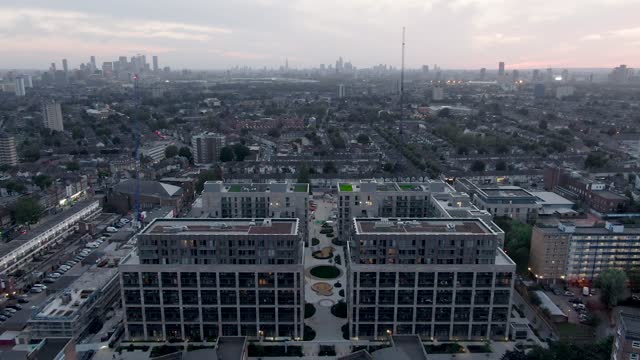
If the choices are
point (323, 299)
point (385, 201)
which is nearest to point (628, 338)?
point (323, 299)

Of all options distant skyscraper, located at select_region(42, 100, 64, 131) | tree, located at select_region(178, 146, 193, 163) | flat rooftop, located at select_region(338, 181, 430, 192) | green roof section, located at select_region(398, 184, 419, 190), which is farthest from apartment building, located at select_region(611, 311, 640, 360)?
distant skyscraper, located at select_region(42, 100, 64, 131)

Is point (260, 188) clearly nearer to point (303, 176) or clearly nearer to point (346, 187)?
point (346, 187)

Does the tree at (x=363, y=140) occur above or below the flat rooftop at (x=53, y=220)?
above

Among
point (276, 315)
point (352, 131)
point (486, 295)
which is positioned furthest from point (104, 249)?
point (352, 131)

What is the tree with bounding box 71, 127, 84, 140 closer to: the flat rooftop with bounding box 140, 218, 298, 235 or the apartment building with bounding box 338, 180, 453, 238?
the apartment building with bounding box 338, 180, 453, 238

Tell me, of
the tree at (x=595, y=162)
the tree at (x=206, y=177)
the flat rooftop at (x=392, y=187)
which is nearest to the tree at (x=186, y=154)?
the tree at (x=206, y=177)

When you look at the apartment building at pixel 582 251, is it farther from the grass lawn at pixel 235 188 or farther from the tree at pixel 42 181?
the tree at pixel 42 181
